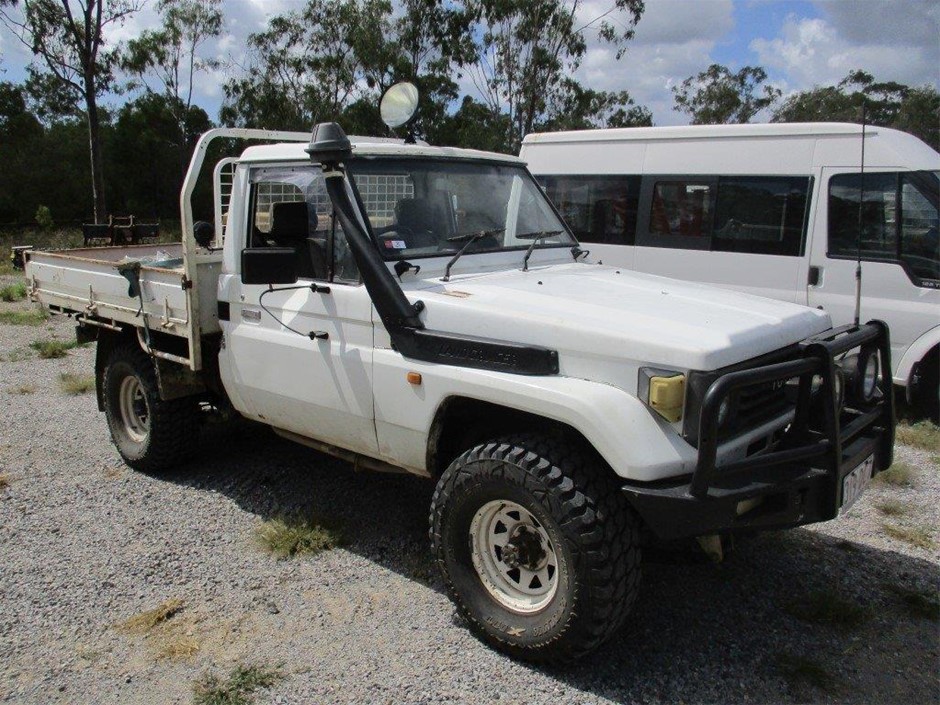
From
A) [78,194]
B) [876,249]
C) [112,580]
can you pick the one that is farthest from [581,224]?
[78,194]

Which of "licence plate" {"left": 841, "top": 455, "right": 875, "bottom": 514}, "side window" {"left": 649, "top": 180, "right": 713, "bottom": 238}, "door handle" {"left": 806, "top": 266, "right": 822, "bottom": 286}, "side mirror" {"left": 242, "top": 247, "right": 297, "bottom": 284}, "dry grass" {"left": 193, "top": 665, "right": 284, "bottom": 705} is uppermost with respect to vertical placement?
"side window" {"left": 649, "top": 180, "right": 713, "bottom": 238}

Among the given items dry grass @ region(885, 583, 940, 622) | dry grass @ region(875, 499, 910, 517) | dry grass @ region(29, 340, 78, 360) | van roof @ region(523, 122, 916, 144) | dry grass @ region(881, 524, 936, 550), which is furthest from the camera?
dry grass @ region(29, 340, 78, 360)

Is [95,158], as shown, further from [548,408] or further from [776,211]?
[548,408]

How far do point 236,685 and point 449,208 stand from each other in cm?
245

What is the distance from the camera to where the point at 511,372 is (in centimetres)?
319

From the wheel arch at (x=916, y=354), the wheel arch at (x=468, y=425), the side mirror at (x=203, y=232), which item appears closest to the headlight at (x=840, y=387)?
the wheel arch at (x=468, y=425)

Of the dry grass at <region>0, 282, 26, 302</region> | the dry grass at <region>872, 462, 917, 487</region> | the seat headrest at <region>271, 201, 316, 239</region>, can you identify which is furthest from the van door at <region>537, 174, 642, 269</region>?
the dry grass at <region>0, 282, 26, 302</region>

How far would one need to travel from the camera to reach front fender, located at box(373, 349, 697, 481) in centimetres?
284

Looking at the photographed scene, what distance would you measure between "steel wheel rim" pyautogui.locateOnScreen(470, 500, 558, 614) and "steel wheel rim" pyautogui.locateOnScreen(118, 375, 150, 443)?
10.2ft

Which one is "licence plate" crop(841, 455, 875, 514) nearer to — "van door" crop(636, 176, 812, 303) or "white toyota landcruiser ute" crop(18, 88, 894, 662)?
"white toyota landcruiser ute" crop(18, 88, 894, 662)

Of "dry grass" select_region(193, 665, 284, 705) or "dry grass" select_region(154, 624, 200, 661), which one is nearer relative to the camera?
"dry grass" select_region(193, 665, 284, 705)

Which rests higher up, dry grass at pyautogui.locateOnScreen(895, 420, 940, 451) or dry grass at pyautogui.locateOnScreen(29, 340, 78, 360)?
dry grass at pyautogui.locateOnScreen(29, 340, 78, 360)

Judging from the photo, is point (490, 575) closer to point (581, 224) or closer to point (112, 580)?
point (112, 580)

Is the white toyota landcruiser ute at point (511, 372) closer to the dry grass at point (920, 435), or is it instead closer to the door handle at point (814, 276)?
the dry grass at point (920, 435)
